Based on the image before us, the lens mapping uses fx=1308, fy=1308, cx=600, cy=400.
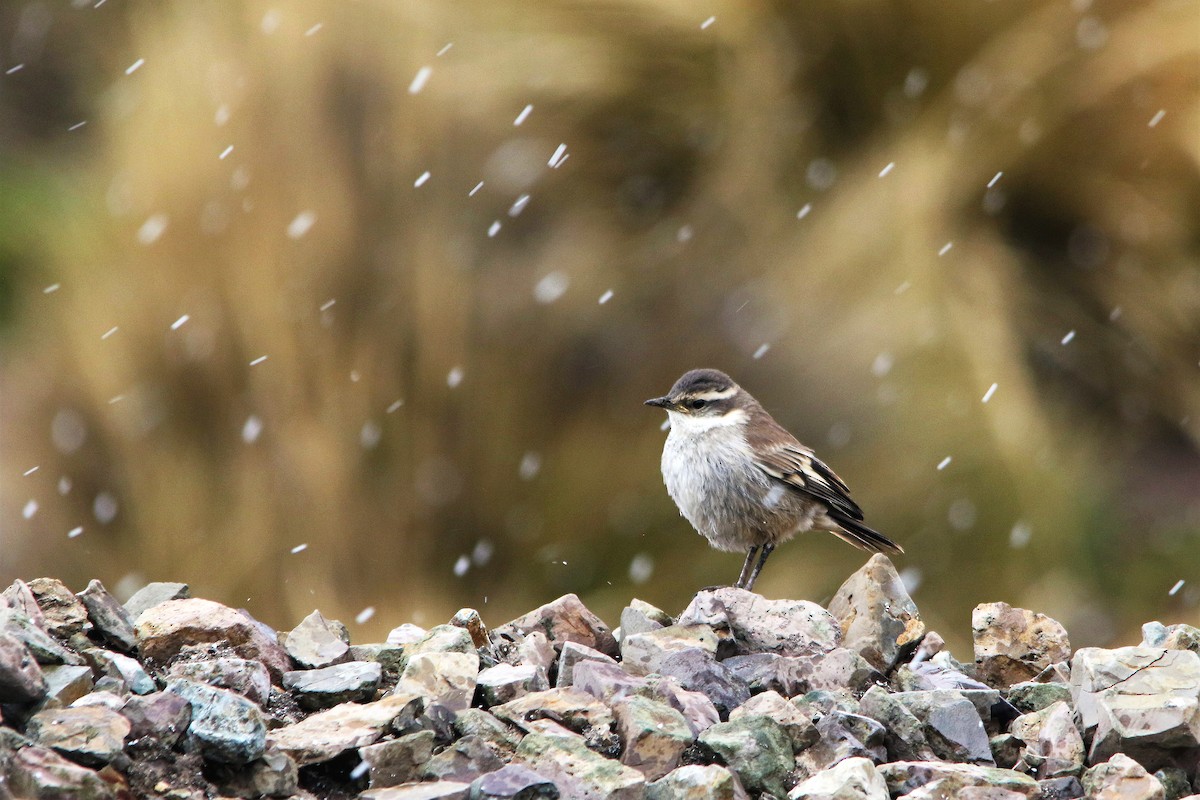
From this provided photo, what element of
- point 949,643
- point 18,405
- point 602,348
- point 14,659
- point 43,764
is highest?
point 602,348

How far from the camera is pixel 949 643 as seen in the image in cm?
324

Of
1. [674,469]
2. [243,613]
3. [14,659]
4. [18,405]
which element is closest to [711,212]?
[674,469]

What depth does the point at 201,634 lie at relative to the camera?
1.53m

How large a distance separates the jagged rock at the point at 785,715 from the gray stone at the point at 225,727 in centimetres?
49

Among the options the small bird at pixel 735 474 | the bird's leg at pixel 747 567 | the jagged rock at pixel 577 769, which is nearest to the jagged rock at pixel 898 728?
the jagged rock at pixel 577 769


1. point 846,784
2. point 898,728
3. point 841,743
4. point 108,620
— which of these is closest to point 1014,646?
point 898,728

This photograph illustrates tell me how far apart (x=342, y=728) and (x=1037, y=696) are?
35.0 inches

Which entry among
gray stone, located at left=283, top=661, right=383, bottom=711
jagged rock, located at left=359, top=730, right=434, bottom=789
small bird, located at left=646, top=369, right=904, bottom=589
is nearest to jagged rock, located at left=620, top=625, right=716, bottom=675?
gray stone, located at left=283, top=661, right=383, bottom=711

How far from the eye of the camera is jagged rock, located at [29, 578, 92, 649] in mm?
1440

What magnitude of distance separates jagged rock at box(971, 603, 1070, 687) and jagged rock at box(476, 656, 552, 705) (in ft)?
2.24

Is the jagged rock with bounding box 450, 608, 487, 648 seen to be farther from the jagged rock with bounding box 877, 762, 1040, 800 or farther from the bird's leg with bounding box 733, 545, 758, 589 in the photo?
the bird's leg with bounding box 733, 545, 758, 589

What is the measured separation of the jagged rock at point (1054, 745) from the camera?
1416 mm

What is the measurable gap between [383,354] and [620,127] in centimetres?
97

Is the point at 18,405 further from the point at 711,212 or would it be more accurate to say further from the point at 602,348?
the point at 711,212
